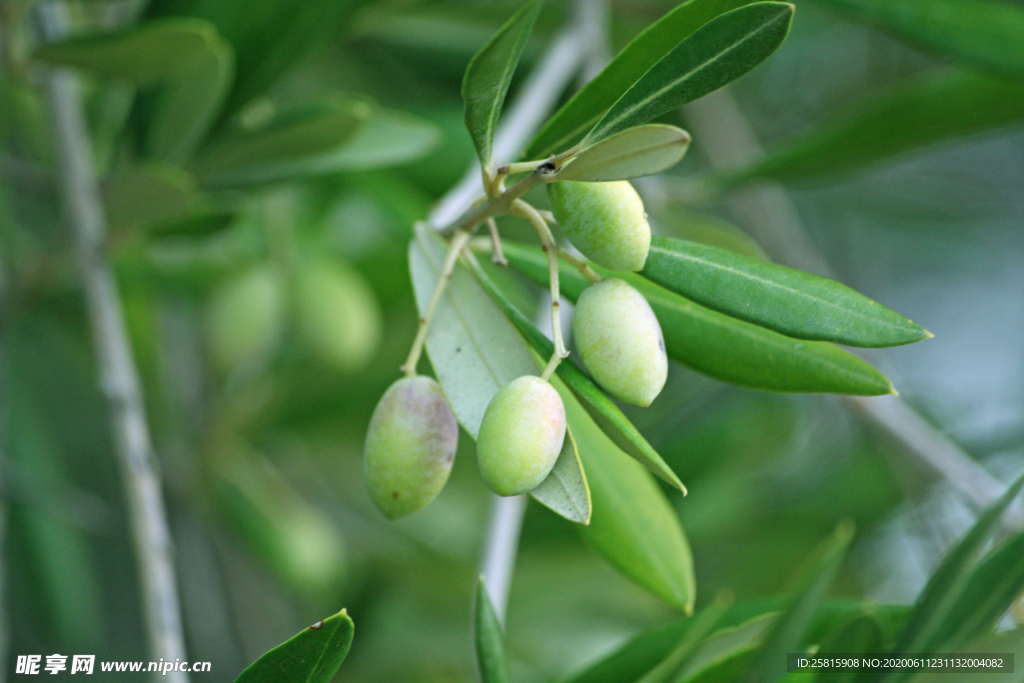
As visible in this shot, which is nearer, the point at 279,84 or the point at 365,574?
the point at 279,84

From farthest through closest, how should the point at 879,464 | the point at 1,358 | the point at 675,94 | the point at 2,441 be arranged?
the point at 879,464 < the point at 2,441 < the point at 1,358 < the point at 675,94

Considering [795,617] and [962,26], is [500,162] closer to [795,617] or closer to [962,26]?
[962,26]

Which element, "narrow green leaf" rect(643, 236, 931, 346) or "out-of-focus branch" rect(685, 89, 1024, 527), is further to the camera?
"out-of-focus branch" rect(685, 89, 1024, 527)

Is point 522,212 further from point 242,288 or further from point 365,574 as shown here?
point 365,574

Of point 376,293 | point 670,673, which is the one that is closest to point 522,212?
point 670,673

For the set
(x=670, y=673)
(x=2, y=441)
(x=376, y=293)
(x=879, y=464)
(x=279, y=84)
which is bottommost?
(x=879, y=464)

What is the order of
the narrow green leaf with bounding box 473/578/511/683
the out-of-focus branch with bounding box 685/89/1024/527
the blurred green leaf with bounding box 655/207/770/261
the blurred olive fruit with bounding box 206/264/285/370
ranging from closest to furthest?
the narrow green leaf with bounding box 473/578/511/683
the out-of-focus branch with bounding box 685/89/1024/527
the blurred green leaf with bounding box 655/207/770/261
the blurred olive fruit with bounding box 206/264/285/370

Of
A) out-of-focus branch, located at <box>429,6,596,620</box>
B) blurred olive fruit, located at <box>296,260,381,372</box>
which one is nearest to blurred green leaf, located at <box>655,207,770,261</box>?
Answer: out-of-focus branch, located at <box>429,6,596,620</box>

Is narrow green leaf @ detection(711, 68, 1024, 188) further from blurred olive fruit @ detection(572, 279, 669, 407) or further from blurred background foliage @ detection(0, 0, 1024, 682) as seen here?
blurred olive fruit @ detection(572, 279, 669, 407)
